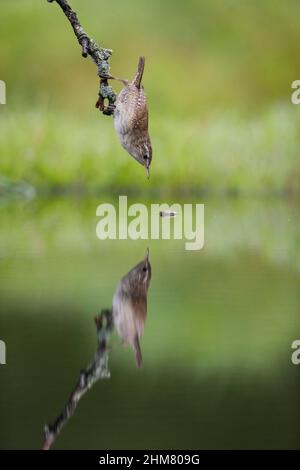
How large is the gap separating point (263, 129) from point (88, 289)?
7.89m

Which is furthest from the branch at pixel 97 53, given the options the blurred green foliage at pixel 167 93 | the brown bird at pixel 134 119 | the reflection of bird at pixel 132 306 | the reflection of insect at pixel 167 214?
the blurred green foliage at pixel 167 93

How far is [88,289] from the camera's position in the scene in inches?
147

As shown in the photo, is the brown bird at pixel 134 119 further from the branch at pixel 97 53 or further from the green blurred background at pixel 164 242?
the green blurred background at pixel 164 242

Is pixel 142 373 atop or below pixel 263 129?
below

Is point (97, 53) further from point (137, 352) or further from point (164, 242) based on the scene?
point (164, 242)

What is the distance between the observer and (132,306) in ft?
10.8

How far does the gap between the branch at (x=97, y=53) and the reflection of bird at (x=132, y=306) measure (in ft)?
2.13

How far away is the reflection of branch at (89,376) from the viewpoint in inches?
77.9

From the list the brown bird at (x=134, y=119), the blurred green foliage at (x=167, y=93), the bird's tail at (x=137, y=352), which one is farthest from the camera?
the blurred green foliage at (x=167, y=93)

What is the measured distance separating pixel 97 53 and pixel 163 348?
91cm

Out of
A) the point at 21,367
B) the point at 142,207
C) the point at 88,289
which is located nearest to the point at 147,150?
the point at 88,289

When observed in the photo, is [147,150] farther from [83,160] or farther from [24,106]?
[24,106]

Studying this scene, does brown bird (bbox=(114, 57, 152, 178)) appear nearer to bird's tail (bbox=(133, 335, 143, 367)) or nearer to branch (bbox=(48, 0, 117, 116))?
branch (bbox=(48, 0, 117, 116))
